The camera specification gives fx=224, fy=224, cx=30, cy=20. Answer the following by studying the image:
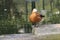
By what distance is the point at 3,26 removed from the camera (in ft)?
21.8

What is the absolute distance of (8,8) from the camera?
7.80 m

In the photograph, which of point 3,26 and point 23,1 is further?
point 23,1

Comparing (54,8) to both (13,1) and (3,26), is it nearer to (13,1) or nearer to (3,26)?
(13,1)

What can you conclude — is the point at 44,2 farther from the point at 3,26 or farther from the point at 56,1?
the point at 3,26

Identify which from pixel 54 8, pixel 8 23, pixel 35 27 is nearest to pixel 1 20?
pixel 8 23

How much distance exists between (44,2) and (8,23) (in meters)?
1.73

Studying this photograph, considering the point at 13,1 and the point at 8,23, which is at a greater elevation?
the point at 13,1

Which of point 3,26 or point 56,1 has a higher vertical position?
point 56,1

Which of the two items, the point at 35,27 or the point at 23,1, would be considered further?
the point at 23,1

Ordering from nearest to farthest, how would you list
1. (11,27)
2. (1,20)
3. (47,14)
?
1. (11,27)
2. (1,20)
3. (47,14)

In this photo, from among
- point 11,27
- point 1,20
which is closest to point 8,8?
point 1,20

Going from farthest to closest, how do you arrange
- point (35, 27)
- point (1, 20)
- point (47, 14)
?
1. point (47, 14)
2. point (1, 20)
3. point (35, 27)

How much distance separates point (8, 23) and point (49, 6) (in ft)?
6.15

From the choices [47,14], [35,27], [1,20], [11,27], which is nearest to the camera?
[35,27]
